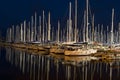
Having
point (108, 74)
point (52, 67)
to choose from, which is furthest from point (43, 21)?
point (108, 74)

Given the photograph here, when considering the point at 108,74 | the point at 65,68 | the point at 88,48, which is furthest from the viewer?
the point at 88,48

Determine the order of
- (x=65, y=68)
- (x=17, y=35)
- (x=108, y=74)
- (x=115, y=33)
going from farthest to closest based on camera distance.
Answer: (x=17, y=35) < (x=115, y=33) < (x=65, y=68) < (x=108, y=74)

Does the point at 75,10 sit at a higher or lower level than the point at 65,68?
higher

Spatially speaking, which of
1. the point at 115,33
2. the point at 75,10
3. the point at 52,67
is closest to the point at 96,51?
the point at 75,10

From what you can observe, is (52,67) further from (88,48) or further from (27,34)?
(27,34)

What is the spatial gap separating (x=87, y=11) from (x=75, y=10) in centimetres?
725

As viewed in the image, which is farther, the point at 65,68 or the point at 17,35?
the point at 17,35

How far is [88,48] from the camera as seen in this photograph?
64.8 metres

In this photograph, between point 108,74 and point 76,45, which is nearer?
point 108,74

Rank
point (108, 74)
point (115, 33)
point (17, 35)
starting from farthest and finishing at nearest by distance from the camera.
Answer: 1. point (17, 35)
2. point (115, 33)
3. point (108, 74)

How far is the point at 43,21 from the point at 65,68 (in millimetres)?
49992

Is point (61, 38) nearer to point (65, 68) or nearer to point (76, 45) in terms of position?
point (76, 45)

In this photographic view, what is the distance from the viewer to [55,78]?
35.6m

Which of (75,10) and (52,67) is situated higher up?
(75,10)
